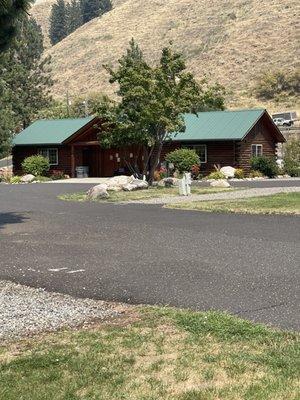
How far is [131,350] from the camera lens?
5.79 meters

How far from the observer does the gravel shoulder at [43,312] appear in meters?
6.70

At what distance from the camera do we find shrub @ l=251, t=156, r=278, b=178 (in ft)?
140

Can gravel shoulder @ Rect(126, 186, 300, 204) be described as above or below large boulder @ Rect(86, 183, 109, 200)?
below

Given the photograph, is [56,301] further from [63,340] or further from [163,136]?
[163,136]

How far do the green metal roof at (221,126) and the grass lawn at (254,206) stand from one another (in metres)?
19.2

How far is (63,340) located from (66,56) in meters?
126

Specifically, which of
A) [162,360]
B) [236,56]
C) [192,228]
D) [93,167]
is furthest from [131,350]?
[236,56]

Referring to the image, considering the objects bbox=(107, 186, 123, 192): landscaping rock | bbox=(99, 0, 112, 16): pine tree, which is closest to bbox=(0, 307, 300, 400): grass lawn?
bbox=(107, 186, 123, 192): landscaping rock

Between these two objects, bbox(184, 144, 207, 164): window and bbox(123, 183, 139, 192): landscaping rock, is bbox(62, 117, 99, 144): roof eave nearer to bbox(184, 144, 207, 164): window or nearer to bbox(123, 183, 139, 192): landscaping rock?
bbox(184, 144, 207, 164): window

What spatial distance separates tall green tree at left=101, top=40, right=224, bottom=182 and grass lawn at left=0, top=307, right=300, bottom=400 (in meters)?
26.2

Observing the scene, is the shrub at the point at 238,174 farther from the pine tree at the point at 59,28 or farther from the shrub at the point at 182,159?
the pine tree at the point at 59,28

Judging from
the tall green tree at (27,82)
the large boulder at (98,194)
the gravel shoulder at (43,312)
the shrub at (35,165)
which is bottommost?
the gravel shoulder at (43,312)

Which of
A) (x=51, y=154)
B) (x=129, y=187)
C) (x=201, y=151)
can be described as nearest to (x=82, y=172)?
(x=51, y=154)

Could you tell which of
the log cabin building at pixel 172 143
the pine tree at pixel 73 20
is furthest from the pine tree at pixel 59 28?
the log cabin building at pixel 172 143
